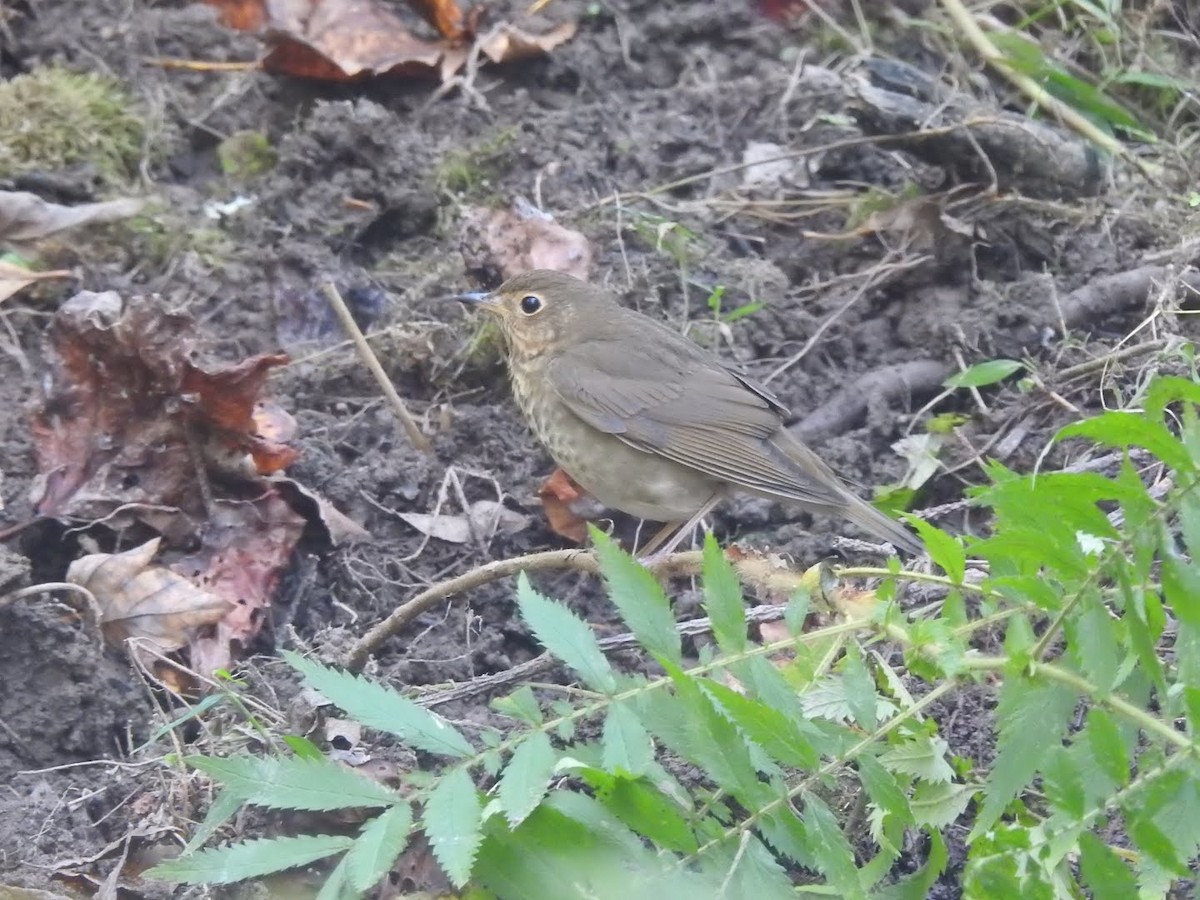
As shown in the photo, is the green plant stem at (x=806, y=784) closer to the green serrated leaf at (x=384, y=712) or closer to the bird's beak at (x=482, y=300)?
the green serrated leaf at (x=384, y=712)

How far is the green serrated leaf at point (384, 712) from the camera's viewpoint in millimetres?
A: 2330

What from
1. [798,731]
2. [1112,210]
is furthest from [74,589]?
[1112,210]

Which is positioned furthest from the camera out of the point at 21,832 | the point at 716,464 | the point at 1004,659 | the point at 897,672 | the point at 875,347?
the point at 875,347

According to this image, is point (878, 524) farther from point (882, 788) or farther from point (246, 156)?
point (246, 156)

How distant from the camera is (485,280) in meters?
4.84

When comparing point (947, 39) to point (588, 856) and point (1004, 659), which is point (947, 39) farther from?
point (588, 856)

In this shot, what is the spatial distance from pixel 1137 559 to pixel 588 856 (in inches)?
36.6

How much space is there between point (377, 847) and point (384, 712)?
0.23m

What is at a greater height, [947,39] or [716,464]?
[947,39]

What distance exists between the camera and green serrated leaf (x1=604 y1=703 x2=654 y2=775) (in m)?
2.31

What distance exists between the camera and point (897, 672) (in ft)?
10.8

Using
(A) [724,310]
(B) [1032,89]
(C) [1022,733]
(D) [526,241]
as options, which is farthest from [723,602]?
(B) [1032,89]

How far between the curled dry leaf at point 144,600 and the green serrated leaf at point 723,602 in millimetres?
1671

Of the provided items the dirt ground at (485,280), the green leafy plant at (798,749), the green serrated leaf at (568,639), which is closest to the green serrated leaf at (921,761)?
the green leafy plant at (798,749)
